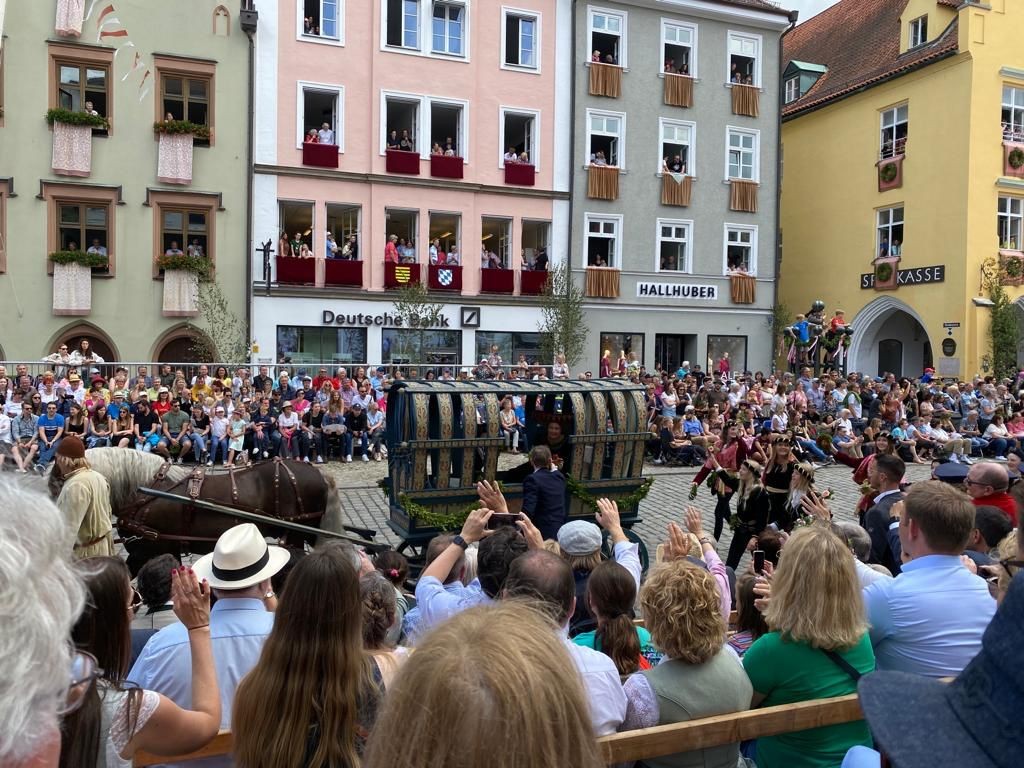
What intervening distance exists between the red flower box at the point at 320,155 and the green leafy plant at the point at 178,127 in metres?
2.88

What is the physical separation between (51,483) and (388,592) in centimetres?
492

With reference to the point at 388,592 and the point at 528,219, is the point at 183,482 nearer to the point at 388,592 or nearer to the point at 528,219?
the point at 388,592

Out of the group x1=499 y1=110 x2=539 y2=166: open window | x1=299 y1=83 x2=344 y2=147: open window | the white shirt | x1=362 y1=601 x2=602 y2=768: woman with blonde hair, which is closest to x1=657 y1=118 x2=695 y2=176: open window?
x1=499 y1=110 x2=539 y2=166: open window

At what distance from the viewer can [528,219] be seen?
28750 mm

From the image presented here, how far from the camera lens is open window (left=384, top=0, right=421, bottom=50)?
2675cm

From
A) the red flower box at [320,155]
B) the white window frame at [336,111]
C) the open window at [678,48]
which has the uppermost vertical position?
the open window at [678,48]

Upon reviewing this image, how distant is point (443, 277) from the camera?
27234 mm

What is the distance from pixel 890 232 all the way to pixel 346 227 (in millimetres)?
19724

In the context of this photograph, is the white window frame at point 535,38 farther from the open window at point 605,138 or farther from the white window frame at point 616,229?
the white window frame at point 616,229

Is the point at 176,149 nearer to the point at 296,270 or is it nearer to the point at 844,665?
the point at 296,270

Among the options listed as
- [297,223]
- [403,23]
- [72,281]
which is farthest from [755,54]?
[72,281]

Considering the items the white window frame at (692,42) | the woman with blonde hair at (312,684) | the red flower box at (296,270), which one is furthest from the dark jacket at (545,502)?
the white window frame at (692,42)

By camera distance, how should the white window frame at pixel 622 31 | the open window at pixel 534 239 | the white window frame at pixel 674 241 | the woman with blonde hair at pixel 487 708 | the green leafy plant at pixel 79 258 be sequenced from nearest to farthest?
1. the woman with blonde hair at pixel 487 708
2. the green leafy plant at pixel 79 258
3. the white window frame at pixel 622 31
4. the open window at pixel 534 239
5. the white window frame at pixel 674 241

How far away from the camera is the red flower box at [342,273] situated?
2589 cm
